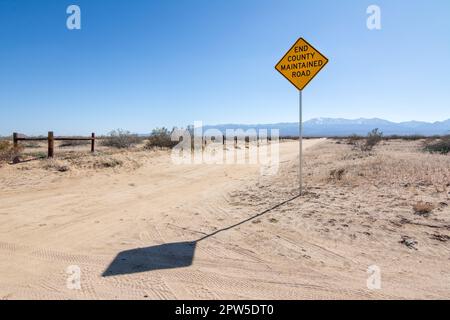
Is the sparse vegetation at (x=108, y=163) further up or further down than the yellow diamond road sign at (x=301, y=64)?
further down

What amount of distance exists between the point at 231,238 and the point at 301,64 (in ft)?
15.9

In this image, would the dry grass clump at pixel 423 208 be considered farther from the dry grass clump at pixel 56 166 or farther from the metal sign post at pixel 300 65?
the dry grass clump at pixel 56 166

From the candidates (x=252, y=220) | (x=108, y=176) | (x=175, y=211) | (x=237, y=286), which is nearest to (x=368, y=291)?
(x=237, y=286)

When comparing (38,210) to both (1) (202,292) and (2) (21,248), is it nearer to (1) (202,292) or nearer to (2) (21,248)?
(2) (21,248)

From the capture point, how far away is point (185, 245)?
16.7ft

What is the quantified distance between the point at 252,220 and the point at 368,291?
303 centimetres

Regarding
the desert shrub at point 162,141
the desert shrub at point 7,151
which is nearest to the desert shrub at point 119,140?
the desert shrub at point 162,141

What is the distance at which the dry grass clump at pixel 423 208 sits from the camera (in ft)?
19.8

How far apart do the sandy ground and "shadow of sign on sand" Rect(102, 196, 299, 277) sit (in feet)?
0.05
